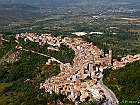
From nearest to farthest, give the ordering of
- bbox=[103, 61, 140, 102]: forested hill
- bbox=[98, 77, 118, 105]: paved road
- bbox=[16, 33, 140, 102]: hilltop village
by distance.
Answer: bbox=[98, 77, 118, 105]: paved road
bbox=[103, 61, 140, 102]: forested hill
bbox=[16, 33, 140, 102]: hilltop village

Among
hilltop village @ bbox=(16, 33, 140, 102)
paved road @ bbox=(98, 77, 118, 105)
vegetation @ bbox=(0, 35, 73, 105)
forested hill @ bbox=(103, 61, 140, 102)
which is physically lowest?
vegetation @ bbox=(0, 35, 73, 105)

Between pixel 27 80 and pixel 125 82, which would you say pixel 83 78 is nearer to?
pixel 125 82

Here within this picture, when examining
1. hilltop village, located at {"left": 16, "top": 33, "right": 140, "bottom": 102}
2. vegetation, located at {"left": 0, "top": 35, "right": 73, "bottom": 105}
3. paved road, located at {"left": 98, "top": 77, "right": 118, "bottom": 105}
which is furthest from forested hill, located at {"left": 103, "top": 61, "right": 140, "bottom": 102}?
vegetation, located at {"left": 0, "top": 35, "right": 73, "bottom": 105}

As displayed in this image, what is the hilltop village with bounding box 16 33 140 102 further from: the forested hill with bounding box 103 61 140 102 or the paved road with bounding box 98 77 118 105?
the forested hill with bounding box 103 61 140 102

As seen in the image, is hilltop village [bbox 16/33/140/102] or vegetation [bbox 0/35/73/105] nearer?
hilltop village [bbox 16/33/140/102]

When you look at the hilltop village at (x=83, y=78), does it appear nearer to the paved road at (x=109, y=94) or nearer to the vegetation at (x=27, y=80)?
the paved road at (x=109, y=94)

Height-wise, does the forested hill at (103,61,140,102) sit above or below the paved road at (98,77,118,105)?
above

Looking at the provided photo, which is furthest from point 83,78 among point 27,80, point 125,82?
point 27,80

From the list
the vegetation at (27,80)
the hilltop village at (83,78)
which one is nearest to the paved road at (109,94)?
the hilltop village at (83,78)

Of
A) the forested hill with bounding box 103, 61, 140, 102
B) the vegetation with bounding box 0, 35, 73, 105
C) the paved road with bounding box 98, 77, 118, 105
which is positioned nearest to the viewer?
the paved road with bounding box 98, 77, 118, 105
